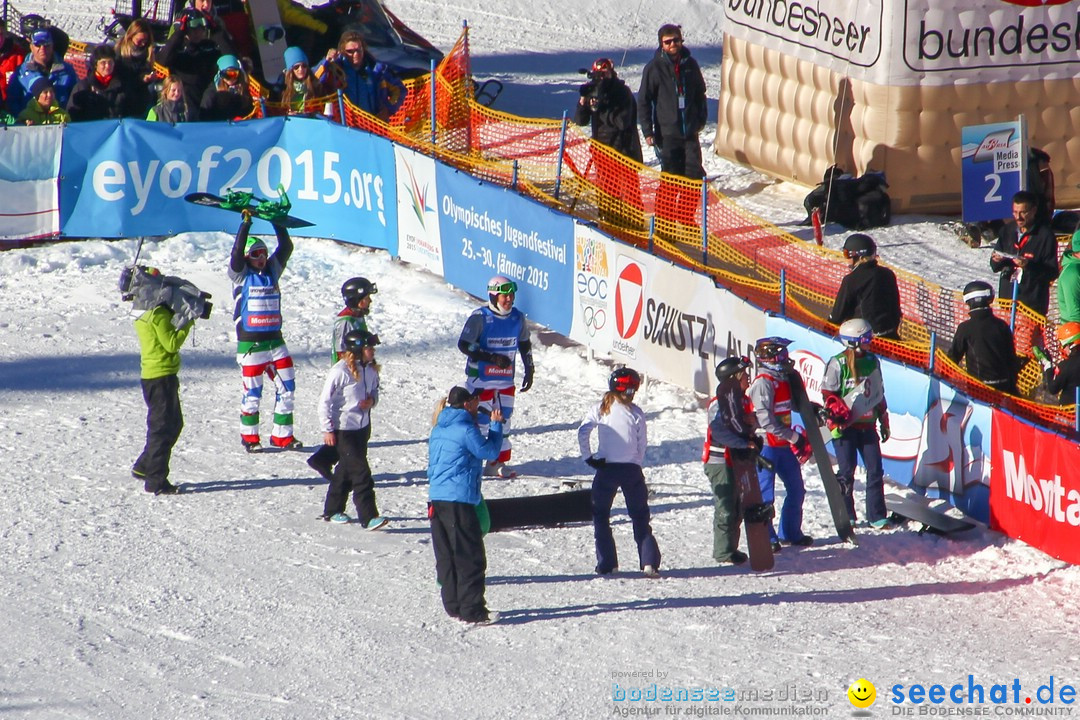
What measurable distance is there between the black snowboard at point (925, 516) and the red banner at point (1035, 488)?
26 centimetres

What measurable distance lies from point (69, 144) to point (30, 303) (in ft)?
6.09

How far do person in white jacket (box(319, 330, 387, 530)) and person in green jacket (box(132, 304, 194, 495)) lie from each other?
135 cm

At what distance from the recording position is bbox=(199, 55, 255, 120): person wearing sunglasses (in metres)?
16.5

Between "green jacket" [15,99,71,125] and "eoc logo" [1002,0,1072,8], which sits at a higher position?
"eoc logo" [1002,0,1072,8]

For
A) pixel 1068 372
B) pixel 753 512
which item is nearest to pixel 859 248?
pixel 1068 372

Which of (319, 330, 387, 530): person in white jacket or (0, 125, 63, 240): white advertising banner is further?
(0, 125, 63, 240): white advertising banner

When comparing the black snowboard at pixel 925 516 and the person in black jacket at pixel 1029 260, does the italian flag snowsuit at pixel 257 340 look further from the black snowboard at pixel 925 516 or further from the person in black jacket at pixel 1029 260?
the person in black jacket at pixel 1029 260

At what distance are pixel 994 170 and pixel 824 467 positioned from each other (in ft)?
13.9

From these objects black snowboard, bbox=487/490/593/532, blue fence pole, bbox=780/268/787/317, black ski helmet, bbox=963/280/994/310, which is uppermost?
black ski helmet, bbox=963/280/994/310

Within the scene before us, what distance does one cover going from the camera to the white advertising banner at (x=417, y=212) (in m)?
15.6

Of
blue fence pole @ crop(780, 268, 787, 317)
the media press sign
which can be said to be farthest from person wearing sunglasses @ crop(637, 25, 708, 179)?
blue fence pole @ crop(780, 268, 787, 317)

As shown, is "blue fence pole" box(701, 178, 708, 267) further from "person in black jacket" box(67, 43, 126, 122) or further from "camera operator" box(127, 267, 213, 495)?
"person in black jacket" box(67, 43, 126, 122)

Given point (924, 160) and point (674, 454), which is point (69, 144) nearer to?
point (674, 454)

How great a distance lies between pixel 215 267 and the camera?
15883 millimetres
